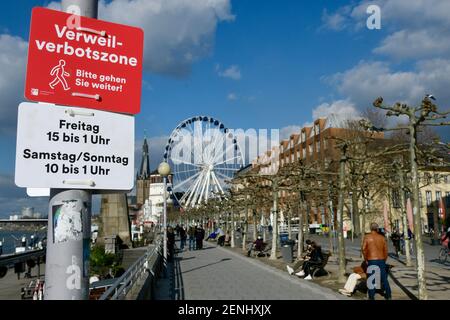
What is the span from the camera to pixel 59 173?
3209 millimetres

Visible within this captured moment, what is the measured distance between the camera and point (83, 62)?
11.2 feet

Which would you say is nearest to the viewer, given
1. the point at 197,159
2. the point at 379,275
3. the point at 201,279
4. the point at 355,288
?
the point at 379,275

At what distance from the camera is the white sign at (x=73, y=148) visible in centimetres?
312

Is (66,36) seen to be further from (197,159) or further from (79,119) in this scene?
(197,159)

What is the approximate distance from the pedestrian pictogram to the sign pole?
31.4 inches

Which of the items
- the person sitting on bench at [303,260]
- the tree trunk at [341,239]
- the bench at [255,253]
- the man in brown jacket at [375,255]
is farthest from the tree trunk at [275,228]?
the man in brown jacket at [375,255]

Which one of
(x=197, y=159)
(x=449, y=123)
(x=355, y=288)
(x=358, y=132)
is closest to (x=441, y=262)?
(x=355, y=288)

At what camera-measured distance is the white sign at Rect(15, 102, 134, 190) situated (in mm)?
3123

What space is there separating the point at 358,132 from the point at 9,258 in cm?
3093

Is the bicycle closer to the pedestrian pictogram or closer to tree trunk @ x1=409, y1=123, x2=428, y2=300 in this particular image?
tree trunk @ x1=409, y1=123, x2=428, y2=300

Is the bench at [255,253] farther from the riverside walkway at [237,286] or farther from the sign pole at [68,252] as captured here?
the sign pole at [68,252]

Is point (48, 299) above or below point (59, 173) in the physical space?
below

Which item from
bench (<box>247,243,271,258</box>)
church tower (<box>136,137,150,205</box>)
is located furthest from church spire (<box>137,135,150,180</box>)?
bench (<box>247,243,271,258</box>)

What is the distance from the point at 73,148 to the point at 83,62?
68cm
